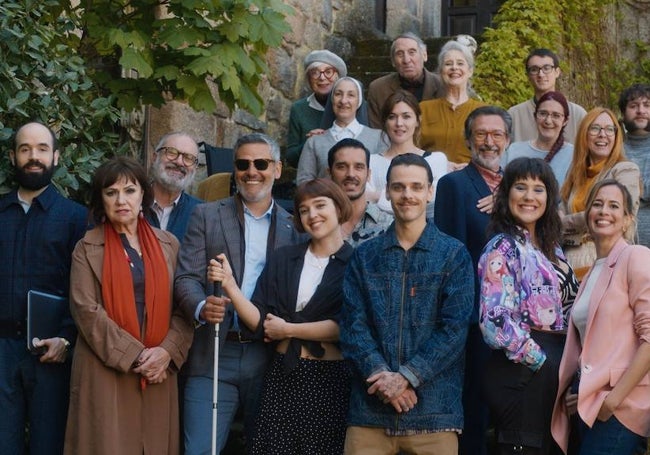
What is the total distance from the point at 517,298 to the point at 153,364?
64.4 inches

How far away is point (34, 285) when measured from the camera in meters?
5.94

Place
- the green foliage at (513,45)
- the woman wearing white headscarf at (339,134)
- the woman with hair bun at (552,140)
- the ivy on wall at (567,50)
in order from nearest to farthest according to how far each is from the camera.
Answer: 1. the woman with hair bun at (552,140)
2. the woman wearing white headscarf at (339,134)
3. the green foliage at (513,45)
4. the ivy on wall at (567,50)

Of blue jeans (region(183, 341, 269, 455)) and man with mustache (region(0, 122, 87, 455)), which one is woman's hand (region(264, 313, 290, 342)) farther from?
man with mustache (region(0, 122, 87, 455))

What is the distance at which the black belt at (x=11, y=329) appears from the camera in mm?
5902

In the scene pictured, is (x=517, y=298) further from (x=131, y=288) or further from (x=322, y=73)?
(x=322, y=73)

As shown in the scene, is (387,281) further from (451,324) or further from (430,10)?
(430,10)

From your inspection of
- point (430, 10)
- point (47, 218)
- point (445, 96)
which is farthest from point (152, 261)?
point (430, 10)

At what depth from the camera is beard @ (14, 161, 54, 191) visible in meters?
6.02

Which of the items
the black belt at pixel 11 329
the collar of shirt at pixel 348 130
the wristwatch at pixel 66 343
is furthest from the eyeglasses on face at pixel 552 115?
the black belt at pixel 11 329

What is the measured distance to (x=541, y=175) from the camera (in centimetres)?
562

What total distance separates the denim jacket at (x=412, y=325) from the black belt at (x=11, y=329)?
154 centimetres

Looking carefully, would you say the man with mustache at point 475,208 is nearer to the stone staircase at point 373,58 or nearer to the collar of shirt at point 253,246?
the collar of shirt at point 253,246

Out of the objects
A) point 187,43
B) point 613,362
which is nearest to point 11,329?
point 187,43

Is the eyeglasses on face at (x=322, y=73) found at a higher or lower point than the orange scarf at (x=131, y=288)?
higher
